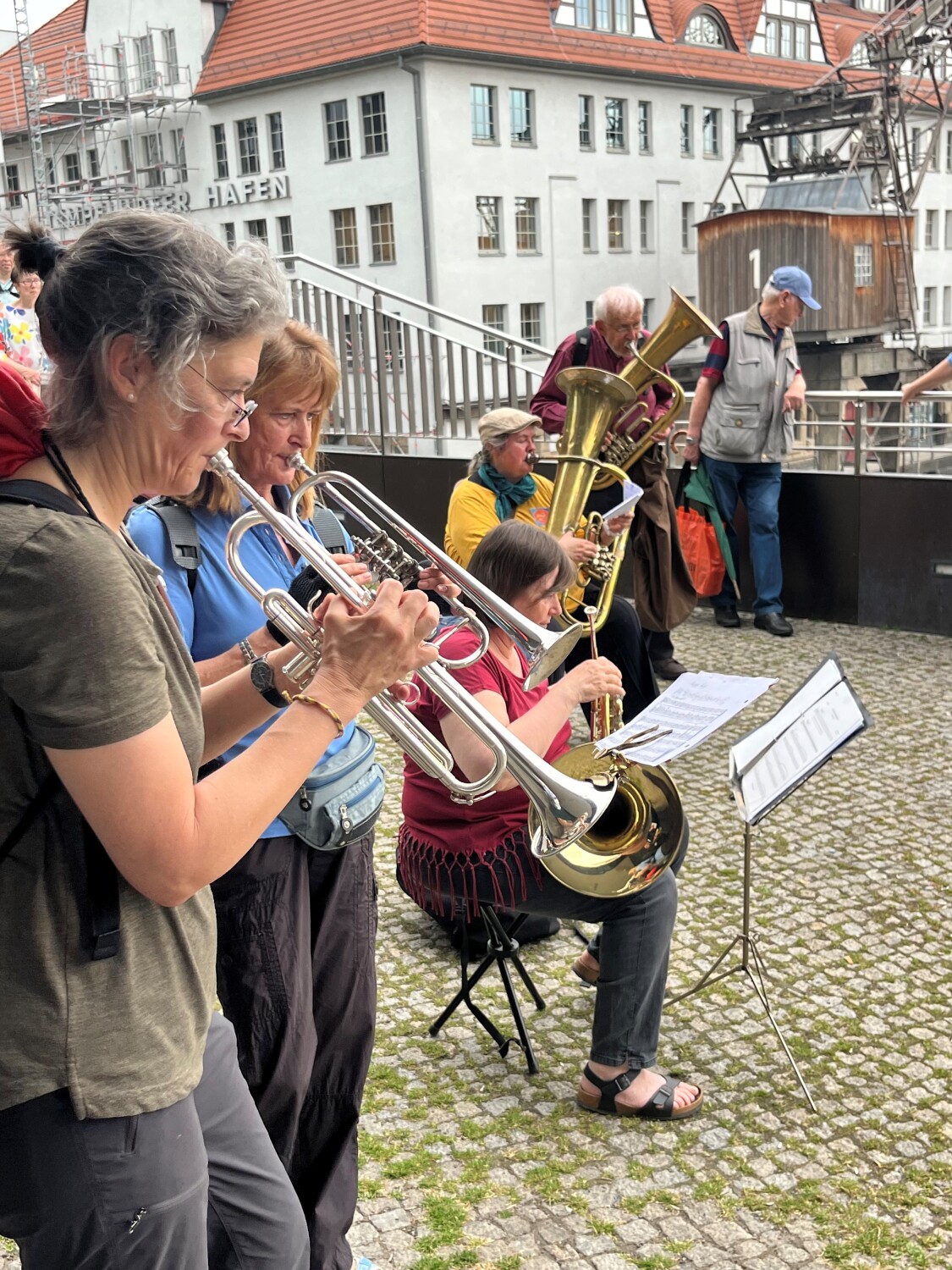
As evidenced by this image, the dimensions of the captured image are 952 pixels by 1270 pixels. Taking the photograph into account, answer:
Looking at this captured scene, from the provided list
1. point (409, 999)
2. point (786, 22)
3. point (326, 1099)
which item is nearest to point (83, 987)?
point (326, 1099)

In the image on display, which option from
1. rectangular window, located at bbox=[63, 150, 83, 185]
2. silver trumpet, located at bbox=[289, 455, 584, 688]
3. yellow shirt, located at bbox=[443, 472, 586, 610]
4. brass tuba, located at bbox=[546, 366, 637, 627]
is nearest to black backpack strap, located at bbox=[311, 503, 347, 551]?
silver trumpet, located at bbox=[289, 455, 584, 688]

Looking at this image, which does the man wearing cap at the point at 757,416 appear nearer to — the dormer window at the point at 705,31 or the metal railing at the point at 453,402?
the metal railing at the point at 453,402

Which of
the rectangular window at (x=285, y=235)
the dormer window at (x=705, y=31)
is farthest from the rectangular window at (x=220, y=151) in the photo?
the dormer window at (x=705, y=31)

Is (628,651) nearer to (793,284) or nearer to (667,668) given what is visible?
(667,668)

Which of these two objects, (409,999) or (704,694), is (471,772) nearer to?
(704,694)

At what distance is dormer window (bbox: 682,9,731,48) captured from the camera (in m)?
35.9

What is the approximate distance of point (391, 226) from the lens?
98.4ft

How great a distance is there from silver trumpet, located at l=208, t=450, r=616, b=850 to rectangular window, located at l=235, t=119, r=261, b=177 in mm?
33162

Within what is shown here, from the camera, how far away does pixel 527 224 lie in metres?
Result: 32.1

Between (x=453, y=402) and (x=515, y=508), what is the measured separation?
14.2 feet

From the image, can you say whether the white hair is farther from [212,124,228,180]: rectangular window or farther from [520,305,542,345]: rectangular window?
[212,124,228,180]: rectangular window

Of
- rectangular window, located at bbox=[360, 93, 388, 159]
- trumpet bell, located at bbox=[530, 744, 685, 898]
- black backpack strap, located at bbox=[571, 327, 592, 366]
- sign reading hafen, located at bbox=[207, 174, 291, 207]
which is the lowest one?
trumpet bell, located at bbox=[530, 744, 685, 898]

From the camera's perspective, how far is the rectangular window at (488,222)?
30359 millimetres

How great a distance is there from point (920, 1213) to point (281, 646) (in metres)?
1.97
